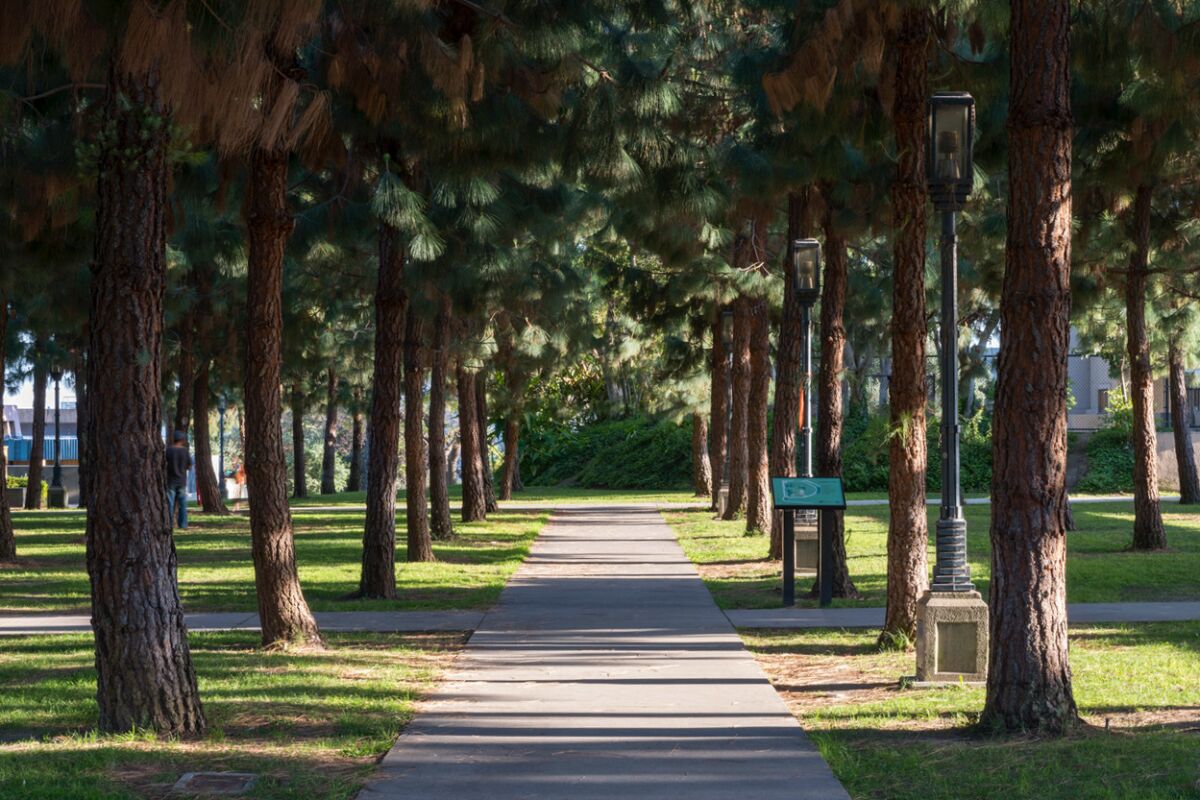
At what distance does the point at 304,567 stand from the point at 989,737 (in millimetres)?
13718

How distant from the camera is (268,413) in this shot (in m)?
12.1

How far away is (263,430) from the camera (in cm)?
1204

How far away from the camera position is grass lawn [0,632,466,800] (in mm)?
7160

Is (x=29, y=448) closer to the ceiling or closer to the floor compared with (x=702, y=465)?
closer to the ceiling

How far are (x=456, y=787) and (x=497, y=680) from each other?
133 inches

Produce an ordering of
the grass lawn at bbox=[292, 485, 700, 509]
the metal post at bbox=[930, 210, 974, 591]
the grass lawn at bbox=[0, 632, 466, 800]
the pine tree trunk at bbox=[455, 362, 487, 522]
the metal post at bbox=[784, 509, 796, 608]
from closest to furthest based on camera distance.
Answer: the grass lawn at bbox=[0, 632, 466, 800], the metal post at bbox=[930, 210, 974, 591], the metal post at bbox=[784, 509, 796, 608], the pine tree trunk at bbox=[455, 362, 487, 522], the grass lawn at bbox=[292, 485, 700, 509]

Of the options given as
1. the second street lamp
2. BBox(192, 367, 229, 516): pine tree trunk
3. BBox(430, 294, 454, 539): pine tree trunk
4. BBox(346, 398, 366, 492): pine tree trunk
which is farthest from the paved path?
BBox(346, 398, 366, 492): pine tree trunk

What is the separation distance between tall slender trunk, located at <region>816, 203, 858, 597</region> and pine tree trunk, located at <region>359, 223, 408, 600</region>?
4716 millimetres

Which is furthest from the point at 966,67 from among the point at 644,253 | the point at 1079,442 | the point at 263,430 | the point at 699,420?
the point at 1079,442

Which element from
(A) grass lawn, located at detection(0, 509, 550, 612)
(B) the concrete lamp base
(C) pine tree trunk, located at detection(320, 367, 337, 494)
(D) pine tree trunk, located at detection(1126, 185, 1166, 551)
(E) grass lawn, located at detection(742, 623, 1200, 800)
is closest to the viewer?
(E) grass lawn, located at detection(742, 623, 1200, 800)

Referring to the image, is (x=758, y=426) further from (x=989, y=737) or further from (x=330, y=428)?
(x=330, y=428)

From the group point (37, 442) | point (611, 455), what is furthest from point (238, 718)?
point (611, 455)

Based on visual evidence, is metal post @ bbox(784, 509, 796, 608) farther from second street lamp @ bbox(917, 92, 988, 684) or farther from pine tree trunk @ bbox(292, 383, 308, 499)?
pine tree trunk @ bbox(292, 383, 308, 499)

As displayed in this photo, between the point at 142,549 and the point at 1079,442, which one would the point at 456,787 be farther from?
the point at 1079,442
